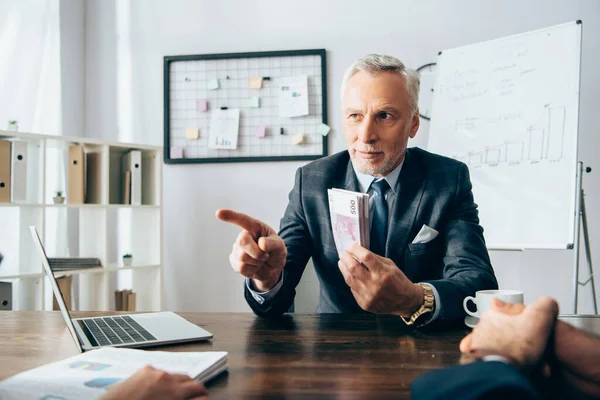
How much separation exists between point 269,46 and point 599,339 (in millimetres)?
2799

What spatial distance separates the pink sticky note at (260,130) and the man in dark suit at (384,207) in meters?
1.56

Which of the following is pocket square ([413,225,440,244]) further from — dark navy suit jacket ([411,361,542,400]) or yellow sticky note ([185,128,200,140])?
yellow sticky note ([185,128,200,140])

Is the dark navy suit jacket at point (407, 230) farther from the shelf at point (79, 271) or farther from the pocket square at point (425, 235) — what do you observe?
the shelf at point (79, 271)

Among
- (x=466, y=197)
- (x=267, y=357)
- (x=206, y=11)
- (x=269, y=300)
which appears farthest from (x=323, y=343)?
(x=206, y=11)

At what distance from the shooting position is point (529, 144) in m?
2.40

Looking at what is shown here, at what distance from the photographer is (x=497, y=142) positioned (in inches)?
98.2

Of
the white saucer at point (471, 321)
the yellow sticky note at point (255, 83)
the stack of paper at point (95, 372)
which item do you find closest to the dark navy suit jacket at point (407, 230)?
the white saucer at point (471, 321)

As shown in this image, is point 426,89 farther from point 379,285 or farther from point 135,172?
point 379,285

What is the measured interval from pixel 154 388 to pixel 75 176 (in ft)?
7.71

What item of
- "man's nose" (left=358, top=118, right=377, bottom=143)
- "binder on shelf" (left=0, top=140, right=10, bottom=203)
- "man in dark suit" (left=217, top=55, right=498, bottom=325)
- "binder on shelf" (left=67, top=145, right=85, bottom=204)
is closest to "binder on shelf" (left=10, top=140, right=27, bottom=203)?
"binder on shelf" (left=0, top=140, right=10, bottom=203)

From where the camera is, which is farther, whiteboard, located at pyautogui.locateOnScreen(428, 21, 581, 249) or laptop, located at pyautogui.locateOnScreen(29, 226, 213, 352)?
whiteboard, located at pyautogui.locateOnScreen(428, 21, 581, 249)

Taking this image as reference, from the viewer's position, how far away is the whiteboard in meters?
2.31

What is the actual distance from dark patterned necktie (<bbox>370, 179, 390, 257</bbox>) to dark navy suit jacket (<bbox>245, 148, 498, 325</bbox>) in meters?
0.04

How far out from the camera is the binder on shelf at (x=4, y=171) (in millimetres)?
2361
